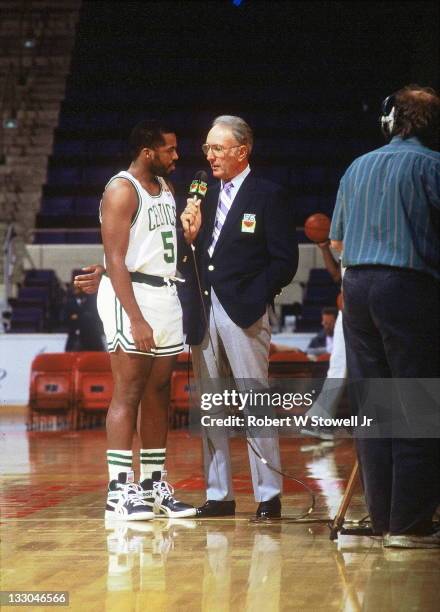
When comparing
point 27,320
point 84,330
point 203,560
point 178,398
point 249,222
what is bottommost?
point 178,398

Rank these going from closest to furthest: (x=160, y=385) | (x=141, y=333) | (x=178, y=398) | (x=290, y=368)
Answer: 1. (x=141, y=333)
2. (x=160, y=385)
3. (x=290, y=368)
4. (x=178, y=398)

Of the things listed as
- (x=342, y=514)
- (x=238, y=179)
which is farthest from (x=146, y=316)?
(x=342, y=514)

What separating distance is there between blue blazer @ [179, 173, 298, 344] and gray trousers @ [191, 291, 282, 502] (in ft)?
0.17

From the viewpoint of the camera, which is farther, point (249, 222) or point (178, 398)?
point (178, 398)

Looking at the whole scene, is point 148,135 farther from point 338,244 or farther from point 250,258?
point 338,244

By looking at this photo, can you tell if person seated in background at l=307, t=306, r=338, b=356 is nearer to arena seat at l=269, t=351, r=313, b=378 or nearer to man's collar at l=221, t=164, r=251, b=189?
arena seat at l=269, t=351, r=313, b=378

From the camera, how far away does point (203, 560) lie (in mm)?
3396

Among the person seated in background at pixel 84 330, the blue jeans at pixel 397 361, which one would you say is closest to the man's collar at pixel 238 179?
the blue jeans at pixel 397 361

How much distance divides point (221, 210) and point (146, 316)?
54cm

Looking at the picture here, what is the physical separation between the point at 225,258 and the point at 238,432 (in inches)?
43.5

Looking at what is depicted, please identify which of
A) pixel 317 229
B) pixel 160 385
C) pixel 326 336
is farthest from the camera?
pixel 326 336

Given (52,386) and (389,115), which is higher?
(389,115)

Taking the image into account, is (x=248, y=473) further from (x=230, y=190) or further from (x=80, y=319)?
(x=80, y=319)

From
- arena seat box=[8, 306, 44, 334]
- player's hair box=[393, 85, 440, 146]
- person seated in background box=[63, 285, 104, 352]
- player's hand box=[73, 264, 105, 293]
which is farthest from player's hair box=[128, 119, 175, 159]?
arena seat box=[8, 306, 44, 334]
